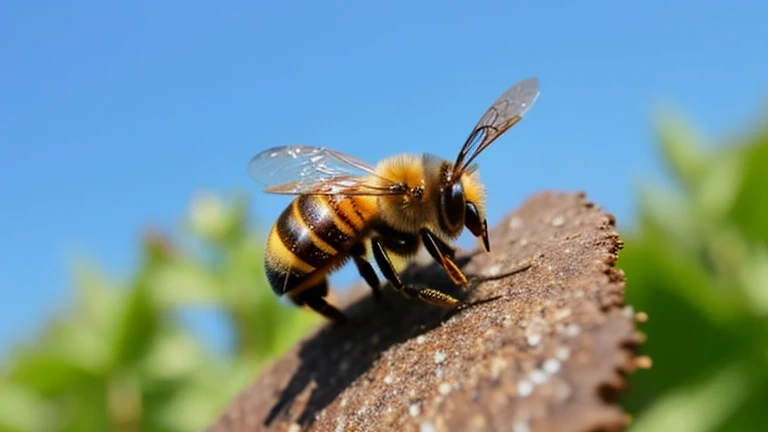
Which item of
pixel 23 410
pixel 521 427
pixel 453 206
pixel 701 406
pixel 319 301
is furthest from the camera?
pixel 23 410

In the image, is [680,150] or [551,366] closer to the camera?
[551,366]

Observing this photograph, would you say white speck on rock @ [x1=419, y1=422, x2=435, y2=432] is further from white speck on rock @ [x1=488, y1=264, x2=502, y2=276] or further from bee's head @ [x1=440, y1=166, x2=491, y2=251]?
bee's head @ [x1=440, y1=166, x2=491, y2=251]

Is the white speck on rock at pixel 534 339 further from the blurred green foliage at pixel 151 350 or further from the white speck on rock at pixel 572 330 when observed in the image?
the blurred green foliage at pixel 151 350

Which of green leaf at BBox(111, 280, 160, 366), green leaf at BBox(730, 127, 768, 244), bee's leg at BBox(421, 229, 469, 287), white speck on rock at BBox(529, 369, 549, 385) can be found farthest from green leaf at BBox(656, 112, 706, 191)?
white speck on rock at BBox(529, 369, 549, 385)

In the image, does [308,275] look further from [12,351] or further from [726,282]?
[12,351]

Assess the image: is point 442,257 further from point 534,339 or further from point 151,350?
point 151,350

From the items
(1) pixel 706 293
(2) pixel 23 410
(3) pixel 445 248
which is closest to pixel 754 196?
(1) pixel 706 293
